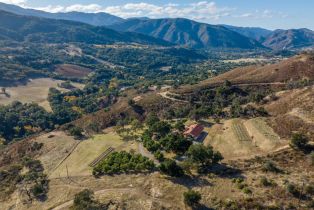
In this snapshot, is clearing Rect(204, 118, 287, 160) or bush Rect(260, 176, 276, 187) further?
clearing Rect(204, 118, 287, 160)

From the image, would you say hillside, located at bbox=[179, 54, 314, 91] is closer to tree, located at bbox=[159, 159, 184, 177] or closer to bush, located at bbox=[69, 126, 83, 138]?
bush, located at bbox=[69, 126, 83, 138]

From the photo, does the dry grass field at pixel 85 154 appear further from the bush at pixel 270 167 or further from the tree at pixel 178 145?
the bush at pixel 270 167

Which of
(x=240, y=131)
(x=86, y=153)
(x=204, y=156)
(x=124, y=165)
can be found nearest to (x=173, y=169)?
(x=204, y=156)

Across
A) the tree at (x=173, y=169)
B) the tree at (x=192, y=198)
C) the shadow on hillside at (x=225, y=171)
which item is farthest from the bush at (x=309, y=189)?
the tree at (x=173, y=169)

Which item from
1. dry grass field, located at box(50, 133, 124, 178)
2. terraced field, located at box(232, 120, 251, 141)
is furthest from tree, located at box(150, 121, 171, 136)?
terraced field, located at box(232, 120, 251, 141)

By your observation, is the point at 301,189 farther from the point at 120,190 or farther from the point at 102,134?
the point at 102,134

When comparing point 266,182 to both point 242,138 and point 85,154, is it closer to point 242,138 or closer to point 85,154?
point 242,138
